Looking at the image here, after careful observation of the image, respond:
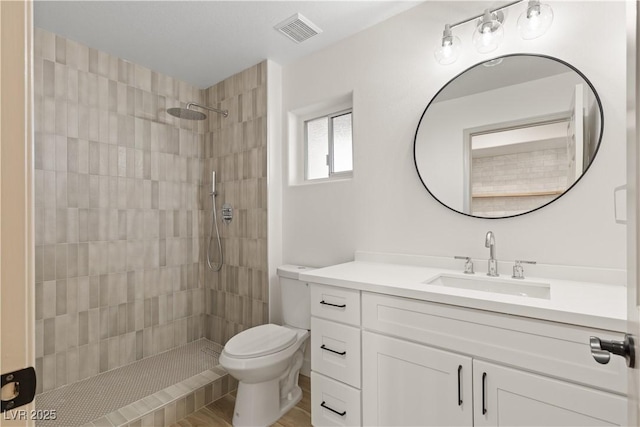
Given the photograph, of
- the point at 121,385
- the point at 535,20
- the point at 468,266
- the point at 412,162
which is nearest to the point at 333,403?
the point at 468,266

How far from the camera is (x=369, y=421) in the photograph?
56.3 inches

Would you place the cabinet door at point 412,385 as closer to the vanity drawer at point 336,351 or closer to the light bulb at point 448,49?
the vanity drawer at point 336,351

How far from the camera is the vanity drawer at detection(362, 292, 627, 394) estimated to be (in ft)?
3.11

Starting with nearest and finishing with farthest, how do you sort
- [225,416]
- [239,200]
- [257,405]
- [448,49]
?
[448,49] → [257,405] → [225,416] → [239,200]

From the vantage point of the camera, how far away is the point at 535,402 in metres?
1.04

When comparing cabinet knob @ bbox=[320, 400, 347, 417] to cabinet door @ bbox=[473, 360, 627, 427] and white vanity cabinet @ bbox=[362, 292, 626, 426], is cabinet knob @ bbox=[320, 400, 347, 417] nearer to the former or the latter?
white vanity cabinet @ bbox=[362, 292, 626, 426]

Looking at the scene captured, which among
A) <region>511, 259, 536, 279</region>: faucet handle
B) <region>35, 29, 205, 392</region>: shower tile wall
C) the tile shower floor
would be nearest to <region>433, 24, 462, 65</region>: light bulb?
<region>511, 259, 536, 279</region>: faucet handle

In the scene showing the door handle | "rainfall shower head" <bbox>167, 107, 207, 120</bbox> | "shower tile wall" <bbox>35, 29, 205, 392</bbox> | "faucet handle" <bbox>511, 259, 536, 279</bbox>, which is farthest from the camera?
"rainfall shower head" <bbox>167, 107, 207, 120</bbox>

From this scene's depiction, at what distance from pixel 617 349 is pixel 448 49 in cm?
157

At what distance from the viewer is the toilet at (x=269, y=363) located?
1.70 meters

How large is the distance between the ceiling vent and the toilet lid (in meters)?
1.96

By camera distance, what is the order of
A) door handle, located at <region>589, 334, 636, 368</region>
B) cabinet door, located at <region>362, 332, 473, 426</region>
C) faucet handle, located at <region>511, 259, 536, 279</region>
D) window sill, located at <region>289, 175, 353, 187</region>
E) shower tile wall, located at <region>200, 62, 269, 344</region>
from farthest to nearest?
shower tile wall, located at <region>200, 62, 269, 344</region> → window sill, located at <region>289, 175, 353, 187</region> → faucet handle, located at <region>511, 259, 536, 279</region> → cabinet door, located at <region>362, 332, 473, 426</region> → door handle, located at <region>589, 334, 636, 368</region>

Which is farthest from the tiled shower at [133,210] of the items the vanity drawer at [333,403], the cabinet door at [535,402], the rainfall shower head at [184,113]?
the cabinet door at [535,402]

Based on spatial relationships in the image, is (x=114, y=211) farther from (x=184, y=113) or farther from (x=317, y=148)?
(x=317, y=148)
